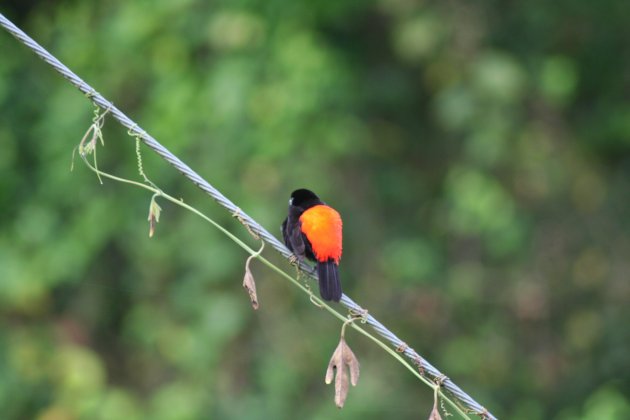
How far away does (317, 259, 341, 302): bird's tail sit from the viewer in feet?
13.8

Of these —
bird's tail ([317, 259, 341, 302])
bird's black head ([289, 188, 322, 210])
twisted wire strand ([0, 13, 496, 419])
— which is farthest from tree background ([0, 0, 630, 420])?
twisted wire strand ([0, 13, 496, 419])

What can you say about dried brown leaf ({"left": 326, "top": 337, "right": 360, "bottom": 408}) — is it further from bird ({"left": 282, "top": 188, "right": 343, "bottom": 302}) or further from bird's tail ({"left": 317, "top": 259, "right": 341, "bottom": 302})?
bird ({"left": 282, "top": 188, "right": 343, "bottom": 302})

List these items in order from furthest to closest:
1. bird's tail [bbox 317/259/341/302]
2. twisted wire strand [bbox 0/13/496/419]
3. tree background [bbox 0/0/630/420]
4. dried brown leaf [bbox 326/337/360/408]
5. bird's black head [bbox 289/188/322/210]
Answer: tree background [bbox 0/0/630/420], bird's black head [bbox 289/188/322/210], bird's tail [bbox 317/259/341/302], dried brown leaf [bbox 326/337/360/408], twisted wire strand [bbox 0/13/496/419]

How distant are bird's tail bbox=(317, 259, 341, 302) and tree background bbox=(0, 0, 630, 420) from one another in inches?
143

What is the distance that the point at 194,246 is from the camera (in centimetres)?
838

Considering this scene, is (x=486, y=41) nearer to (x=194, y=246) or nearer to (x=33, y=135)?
(x=194, y=246)

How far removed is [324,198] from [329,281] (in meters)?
4.05

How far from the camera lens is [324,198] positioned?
833 centimetres

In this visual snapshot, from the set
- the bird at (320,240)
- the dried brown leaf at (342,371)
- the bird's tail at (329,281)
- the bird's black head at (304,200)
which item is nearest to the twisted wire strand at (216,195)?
the dried brown leaf at (342,371)

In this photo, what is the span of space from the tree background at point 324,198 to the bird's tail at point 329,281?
3.63m

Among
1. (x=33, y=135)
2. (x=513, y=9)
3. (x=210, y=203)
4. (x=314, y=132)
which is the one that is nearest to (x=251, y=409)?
(x=210, y=203)

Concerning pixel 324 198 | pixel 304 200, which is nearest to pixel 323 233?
pixel 304 200

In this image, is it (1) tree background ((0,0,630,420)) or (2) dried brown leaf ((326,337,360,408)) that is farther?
(1) tree background ((0,0,630,420))

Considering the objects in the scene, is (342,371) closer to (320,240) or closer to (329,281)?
(329,281)
